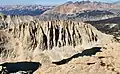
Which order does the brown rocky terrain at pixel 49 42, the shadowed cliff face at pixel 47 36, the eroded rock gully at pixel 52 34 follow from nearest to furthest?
the brown rocky terrain at pixel 49 42 → the shadowed cliff face at pixel 47 36 → the eroded rock gully at pixel 52 34

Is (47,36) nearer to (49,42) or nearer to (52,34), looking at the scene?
(52,34)

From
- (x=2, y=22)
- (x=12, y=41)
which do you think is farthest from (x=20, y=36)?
(x=2, y=22)

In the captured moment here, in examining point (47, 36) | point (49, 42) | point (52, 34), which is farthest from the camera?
point (52, 34)

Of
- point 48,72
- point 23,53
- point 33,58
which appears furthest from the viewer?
point 23,53

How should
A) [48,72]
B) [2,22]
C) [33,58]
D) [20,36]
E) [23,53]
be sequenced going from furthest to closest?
[2,22] → [20,36] → [23,53] → [33,58] → [48,72]

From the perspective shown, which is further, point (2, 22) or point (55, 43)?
point (2, 22)

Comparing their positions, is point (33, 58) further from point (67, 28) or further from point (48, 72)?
point (48, 72)

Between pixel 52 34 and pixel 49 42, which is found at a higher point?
pixel 52 34

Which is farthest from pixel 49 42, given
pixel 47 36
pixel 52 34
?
pixel 52 34
